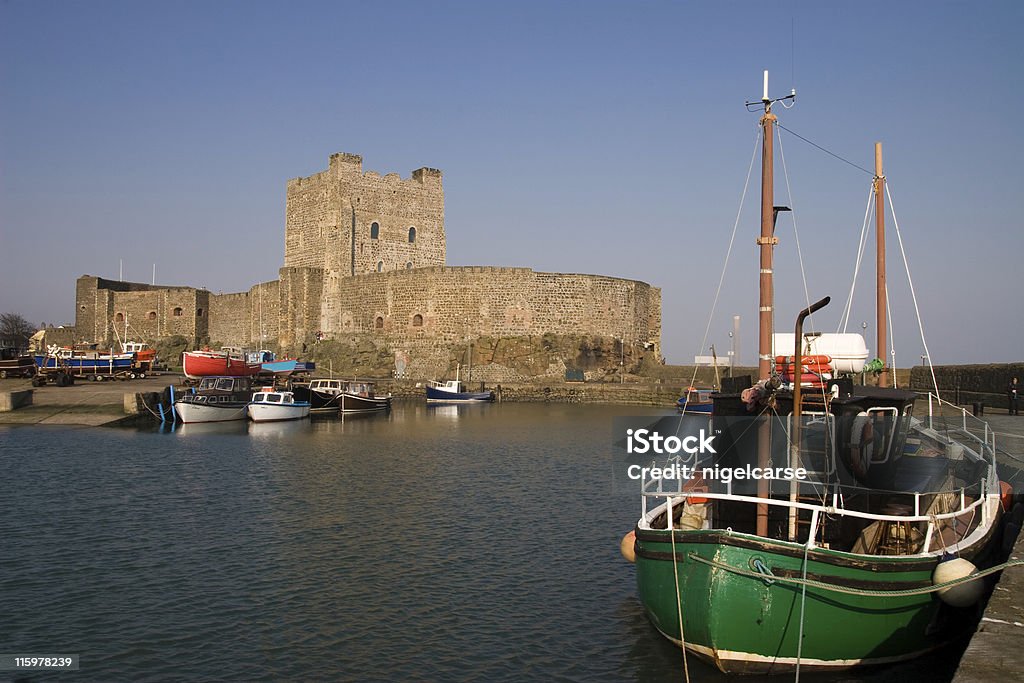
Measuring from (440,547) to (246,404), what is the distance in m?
21.7

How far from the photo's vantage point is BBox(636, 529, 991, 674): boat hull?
6910mm

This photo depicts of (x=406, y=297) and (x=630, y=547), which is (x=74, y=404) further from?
(x=630, y=547)

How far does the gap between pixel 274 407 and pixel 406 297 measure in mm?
14127

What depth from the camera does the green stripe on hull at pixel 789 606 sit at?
6910mm

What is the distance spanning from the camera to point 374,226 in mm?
46625

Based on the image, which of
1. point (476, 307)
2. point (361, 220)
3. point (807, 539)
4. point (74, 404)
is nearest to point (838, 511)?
point (807, 539)

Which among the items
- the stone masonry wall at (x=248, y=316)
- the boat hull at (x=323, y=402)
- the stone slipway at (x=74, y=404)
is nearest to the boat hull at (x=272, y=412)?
the boat hull at (x=323, y=402)

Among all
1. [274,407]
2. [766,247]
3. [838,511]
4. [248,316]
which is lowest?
[274,407]

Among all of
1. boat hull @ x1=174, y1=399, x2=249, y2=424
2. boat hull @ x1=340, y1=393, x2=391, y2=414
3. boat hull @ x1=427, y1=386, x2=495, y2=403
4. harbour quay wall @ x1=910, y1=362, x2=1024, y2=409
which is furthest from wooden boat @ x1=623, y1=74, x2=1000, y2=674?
boat hull @ x1=427, y1=386, x2=495, y2=403

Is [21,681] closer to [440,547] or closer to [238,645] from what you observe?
[238,645]

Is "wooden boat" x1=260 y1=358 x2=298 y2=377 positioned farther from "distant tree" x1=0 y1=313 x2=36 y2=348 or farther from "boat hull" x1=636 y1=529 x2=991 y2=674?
"distant tree" x1=0 y1=313 x2=36 y2=348

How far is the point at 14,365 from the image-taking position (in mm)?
35375

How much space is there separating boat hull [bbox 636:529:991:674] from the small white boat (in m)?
25.0

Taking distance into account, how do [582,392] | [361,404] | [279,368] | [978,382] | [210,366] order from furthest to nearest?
[582,392]
[279,368]
[210,366]
[361,404]
[978,382]
